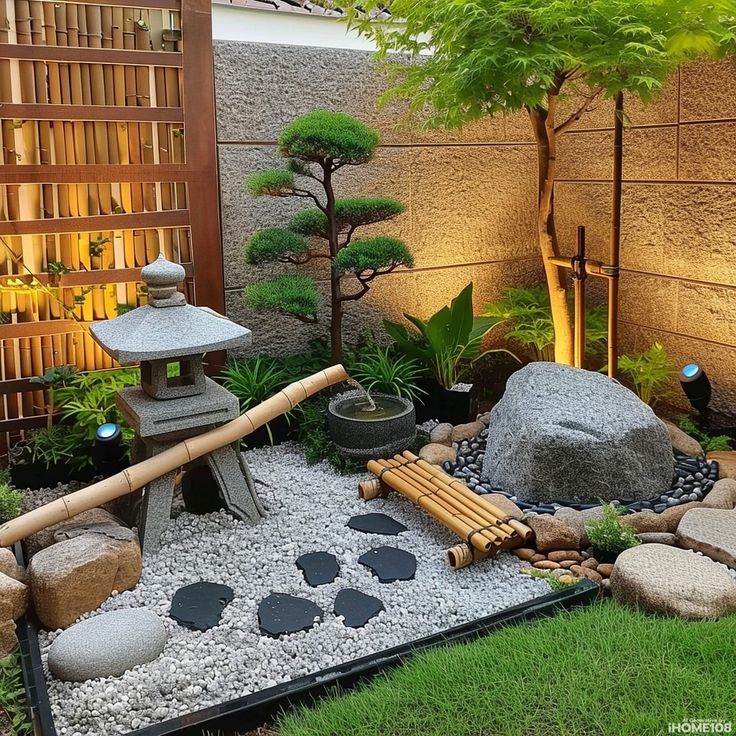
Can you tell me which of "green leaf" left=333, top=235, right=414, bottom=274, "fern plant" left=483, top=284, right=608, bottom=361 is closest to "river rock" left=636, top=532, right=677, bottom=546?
"green leaf" left=333, top=235, right=414, bottom=274

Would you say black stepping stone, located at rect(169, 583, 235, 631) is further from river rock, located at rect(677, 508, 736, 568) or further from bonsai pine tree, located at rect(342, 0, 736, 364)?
bonsai pine tree, located at rect(342, 0, 736, 364)

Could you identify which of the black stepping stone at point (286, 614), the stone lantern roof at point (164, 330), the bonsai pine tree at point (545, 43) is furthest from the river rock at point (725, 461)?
the stone lantern roof at point (164, 330)

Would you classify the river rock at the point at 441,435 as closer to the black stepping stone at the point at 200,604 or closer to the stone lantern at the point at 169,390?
the stone lantern at the point at 169,390

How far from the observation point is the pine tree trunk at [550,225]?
5.07 m

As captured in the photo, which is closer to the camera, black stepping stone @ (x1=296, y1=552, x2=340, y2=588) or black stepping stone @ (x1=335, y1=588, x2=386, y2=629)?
black stepping stone @ (x1=335, y1=588, x2=386, y2=629)

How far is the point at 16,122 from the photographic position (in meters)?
4.61

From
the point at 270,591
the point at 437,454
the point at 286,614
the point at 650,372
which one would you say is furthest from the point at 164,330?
the point at 650,372

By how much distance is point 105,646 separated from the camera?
3.03 meters

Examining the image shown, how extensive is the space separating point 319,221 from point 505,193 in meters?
1.99

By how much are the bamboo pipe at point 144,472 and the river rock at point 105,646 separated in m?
0.64

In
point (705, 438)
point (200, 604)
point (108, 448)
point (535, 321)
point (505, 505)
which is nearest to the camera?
point (200, 604)

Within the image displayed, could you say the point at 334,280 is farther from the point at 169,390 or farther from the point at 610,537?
the point at 610,537

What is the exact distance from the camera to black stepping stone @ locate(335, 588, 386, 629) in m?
3.35

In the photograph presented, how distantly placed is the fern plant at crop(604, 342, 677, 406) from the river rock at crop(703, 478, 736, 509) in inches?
54.5
